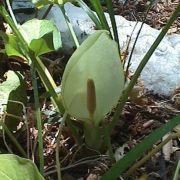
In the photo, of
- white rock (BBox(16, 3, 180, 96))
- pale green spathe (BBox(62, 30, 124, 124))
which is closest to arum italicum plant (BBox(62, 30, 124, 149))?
pale green spathe (BBox(62, 30, 124, 124))

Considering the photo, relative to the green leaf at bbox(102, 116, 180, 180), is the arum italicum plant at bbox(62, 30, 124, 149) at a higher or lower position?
higher

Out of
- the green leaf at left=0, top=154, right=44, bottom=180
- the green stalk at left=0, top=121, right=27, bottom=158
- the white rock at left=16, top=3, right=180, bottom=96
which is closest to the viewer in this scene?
the green leaf at left=0, top=154, right=44, bottom=180

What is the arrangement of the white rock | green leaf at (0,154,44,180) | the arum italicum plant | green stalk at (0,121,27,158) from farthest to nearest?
the white rock, green stalk at (0,121,27,158), the arum italicum plant, green leaf at (0,154,44,180)

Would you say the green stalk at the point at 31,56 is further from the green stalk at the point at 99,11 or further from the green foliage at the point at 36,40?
the green stalk at the point at 99,11

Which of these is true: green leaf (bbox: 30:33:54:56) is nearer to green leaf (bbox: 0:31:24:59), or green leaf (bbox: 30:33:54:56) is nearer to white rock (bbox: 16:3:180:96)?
green leaf (bbox: 0:31:24:59)

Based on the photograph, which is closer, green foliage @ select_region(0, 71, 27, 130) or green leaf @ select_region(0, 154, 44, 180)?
green leaf @ select_region(0, 154, 44, 180)

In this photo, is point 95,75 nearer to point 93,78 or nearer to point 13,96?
point 93,78

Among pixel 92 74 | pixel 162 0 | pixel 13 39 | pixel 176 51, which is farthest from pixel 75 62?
pixel 162 0
